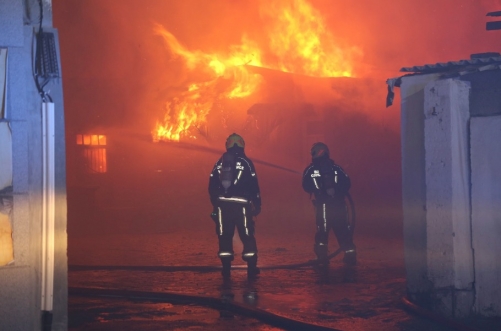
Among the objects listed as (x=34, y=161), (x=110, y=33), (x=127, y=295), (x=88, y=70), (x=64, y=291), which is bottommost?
(x=127, y=295)

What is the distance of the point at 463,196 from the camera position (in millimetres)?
6184

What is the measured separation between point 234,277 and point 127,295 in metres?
1.75

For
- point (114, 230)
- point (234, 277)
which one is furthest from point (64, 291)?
point (114, 230)

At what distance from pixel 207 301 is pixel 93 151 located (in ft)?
42.6

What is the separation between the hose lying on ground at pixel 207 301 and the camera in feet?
20.1

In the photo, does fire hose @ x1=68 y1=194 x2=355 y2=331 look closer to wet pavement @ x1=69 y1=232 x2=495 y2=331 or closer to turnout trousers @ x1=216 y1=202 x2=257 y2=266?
wet pavement @ x1=69 y1=232 x2=495 y2=331

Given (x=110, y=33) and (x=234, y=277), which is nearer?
(x=234, y=277)

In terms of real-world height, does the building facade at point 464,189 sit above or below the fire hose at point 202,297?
above

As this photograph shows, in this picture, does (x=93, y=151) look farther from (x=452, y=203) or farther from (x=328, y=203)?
(x=452, y=203)

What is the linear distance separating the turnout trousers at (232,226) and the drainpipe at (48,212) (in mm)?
5312

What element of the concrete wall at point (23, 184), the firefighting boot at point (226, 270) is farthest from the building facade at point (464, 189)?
the concrete wall at point (23, 184)

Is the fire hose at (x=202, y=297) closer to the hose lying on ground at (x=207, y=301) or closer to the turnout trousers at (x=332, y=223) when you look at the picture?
the hose lying on ground at (x=207, y=301)

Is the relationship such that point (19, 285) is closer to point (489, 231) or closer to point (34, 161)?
point (34, 161)

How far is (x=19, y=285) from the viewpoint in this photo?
350cm
